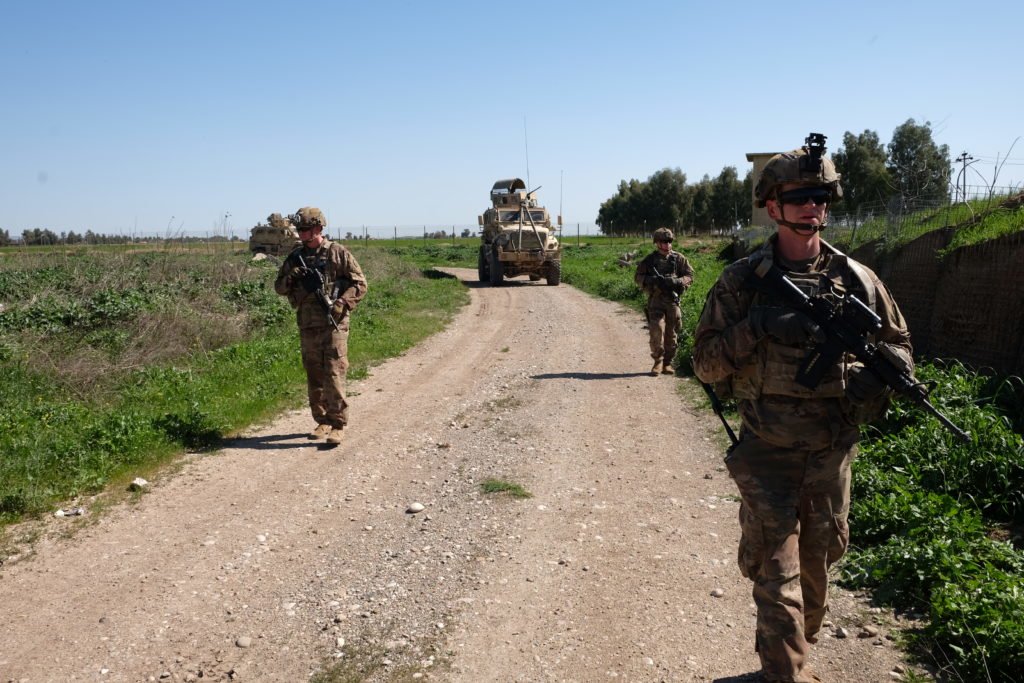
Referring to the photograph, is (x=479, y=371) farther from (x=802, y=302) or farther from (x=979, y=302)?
(x=802, y=302)

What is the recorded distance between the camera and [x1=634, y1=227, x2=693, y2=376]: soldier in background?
10.5m

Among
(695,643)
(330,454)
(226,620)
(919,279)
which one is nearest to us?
(695,643)

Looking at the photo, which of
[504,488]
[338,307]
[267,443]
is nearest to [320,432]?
[267,443]

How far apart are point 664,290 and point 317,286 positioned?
4.88 m

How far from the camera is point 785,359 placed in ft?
10.5

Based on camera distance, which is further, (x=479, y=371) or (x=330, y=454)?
(x=479, y=371)

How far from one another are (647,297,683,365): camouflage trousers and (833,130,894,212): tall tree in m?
42.4

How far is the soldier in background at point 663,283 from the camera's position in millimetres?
10484

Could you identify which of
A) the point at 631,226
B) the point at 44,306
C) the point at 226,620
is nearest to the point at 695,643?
the point at 226,620

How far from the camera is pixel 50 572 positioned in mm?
4715

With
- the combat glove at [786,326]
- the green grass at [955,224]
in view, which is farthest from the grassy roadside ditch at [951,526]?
the green grass at [955,224]

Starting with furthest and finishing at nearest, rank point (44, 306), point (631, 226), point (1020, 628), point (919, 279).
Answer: point (631, 226) < point (44, 306) < point (919, 279) < point (1020, 628)

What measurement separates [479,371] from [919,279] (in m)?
5.69

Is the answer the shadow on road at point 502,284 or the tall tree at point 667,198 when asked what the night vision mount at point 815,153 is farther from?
the tall tree at point 667,198
